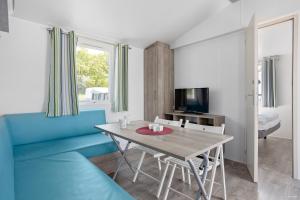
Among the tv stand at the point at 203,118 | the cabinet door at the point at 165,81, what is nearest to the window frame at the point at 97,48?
the cabinet door at the point at 165,81

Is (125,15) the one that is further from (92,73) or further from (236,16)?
(236,16)

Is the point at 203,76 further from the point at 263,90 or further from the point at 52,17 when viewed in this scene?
the point at 52,17

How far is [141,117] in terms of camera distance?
4000mm

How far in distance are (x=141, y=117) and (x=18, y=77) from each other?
8.02ft

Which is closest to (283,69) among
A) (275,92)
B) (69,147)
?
(275,92)

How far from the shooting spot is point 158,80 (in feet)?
11.9

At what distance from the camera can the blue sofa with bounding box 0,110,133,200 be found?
3.85ft

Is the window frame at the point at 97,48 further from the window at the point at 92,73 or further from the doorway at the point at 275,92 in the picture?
the doorway at the point at 275,92

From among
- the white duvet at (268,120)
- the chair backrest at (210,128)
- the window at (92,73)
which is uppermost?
the window at (92,73)

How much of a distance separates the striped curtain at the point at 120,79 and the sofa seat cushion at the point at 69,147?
928 mm

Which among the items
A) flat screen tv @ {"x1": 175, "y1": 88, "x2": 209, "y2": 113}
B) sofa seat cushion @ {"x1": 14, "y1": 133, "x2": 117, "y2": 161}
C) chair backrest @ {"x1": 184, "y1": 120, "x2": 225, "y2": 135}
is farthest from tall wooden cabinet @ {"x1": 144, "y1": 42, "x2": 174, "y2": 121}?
chair backrest @ {"x1": 184, "y1": 120, "x2": 225, "y2": 135}

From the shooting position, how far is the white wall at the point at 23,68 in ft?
7.62

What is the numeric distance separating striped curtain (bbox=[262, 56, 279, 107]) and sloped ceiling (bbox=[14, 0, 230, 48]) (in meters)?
1.61

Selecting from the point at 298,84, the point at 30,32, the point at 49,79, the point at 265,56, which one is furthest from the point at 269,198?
the point at 30,32
